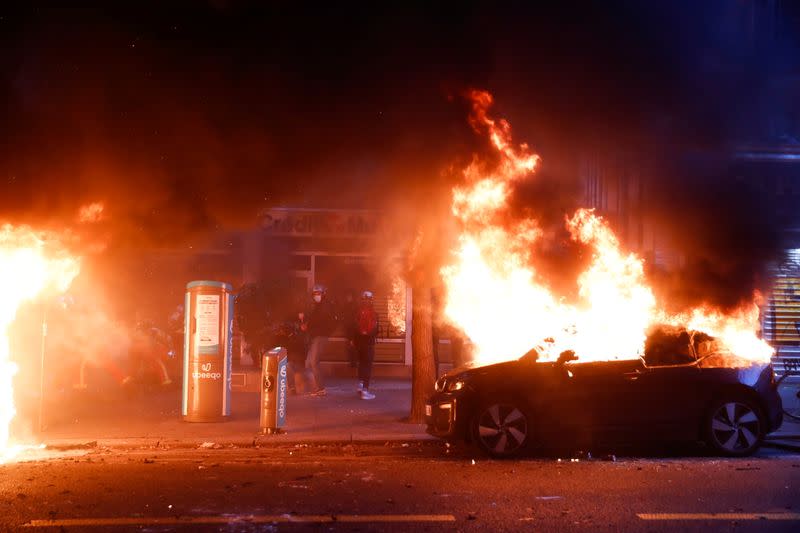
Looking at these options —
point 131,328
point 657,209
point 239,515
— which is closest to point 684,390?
point 239,515

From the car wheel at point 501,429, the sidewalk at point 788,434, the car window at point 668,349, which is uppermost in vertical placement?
the car window at point 668,349

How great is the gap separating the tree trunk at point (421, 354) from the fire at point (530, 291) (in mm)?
507

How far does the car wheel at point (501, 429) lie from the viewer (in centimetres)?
841

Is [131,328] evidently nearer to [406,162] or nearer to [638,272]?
[406,162]

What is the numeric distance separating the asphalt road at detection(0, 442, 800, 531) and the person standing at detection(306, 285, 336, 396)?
4.67 m

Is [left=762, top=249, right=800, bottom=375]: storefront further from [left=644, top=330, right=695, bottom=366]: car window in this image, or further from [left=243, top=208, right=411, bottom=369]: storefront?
[left=644, top=330, right=695, bottom=366]: car window

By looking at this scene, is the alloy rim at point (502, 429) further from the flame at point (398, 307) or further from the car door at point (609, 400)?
the flame at point (398, 307)

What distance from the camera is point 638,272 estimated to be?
10.5 metres

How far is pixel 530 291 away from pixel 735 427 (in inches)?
128

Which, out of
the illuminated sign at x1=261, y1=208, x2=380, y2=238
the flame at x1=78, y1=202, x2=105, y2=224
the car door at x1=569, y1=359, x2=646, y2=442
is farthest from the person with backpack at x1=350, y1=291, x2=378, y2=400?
the car door at x1=569, y1=359, x2=646, y2=442

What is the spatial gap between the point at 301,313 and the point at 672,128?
8911 mm

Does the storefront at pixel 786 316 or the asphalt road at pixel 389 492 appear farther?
the storefront at pixel 786 316

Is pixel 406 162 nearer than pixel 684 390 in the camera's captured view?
No

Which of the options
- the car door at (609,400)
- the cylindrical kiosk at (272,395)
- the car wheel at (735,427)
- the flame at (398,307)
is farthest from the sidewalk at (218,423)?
the car wheel at (735,427)
